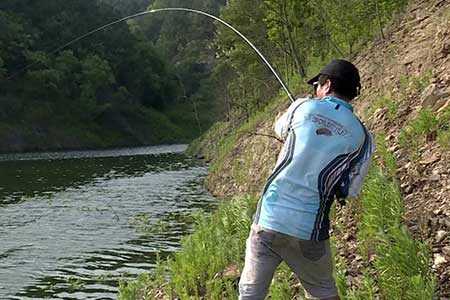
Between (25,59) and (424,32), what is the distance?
53863 mm

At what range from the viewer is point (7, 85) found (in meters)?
61.5

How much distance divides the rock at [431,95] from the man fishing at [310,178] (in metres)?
4.73

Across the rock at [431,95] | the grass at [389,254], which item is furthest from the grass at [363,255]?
the rock at [431,95]

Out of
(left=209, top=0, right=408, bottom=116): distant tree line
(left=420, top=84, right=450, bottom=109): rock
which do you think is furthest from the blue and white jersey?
(left=209, top=0, right=408, bottom=116): distant tree line

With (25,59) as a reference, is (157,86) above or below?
below

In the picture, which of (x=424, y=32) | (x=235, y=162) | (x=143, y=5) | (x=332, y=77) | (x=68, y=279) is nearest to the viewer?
(x=332, y=77)

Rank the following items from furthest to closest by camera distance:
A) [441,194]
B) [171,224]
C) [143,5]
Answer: [143,5], [171,224], [441,194]

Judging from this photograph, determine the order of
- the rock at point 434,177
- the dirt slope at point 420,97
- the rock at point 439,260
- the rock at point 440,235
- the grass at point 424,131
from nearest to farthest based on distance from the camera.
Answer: the rock at point 439,260 < the rock at point 440,235 < the dirt slope at point 420,97 < the rock at point 434,177 < the grass at point 424,131

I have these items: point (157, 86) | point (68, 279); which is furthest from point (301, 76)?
point (157, 86)

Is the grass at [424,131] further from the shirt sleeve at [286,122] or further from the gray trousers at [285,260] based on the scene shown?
the shirt sleeve at [286,122]

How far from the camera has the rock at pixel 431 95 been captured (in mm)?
8344

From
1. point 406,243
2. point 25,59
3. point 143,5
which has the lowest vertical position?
point 406,243

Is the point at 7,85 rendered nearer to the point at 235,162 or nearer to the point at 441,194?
the point at 235,162

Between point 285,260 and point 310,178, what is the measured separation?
1.77 feet
